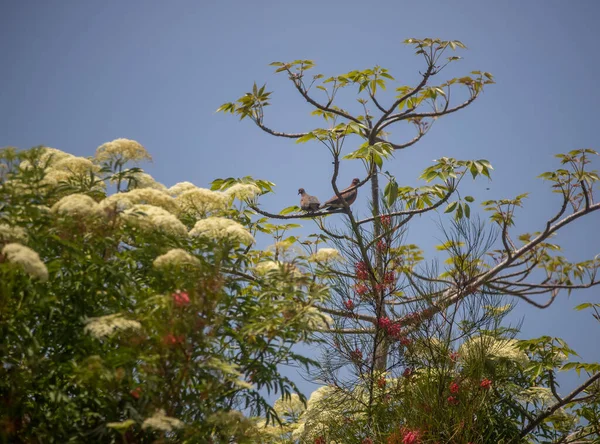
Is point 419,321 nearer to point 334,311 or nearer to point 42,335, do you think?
point 334,311

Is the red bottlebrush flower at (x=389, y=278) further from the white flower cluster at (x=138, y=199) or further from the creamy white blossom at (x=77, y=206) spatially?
the creamy white blossom at (x=77, y=206)

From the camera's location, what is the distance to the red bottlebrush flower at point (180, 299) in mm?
3188

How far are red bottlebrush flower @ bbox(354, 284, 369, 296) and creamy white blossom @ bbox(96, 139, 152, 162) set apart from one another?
2.26 meters

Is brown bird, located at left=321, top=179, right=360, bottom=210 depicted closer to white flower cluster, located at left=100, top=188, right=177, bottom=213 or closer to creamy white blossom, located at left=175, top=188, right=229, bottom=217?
creamy white blossom, located at left=175, top=188, right=229, bottom=217

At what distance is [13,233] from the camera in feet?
10.3

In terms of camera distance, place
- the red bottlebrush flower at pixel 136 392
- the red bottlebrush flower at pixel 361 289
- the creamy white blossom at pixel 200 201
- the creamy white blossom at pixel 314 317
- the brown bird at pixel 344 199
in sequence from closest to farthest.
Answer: the red bottlebrush flower at pixel 136 392 < the creamy white blossom at pixel 314 317 < the creamy white blossom at pixel 200 201 < the red bottlebrush flower at pixel 361 289 < the brown bird at pixel 344 199

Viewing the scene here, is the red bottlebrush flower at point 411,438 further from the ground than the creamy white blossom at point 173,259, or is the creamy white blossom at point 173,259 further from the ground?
the creamy white blossom at point 173,259

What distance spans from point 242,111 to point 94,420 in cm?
395

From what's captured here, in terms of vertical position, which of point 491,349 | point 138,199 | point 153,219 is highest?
point 138,199

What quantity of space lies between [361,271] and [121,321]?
2923mm

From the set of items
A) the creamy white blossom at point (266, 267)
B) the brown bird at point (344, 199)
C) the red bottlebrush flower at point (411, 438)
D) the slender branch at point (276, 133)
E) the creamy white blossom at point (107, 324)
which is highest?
the slender branch at point (276, 133)

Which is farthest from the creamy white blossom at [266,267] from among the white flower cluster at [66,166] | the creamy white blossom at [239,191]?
the white flower cluster at [66,166]

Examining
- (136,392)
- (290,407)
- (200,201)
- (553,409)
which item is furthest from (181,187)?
(553,409)

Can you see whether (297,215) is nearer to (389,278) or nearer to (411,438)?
(389,278)
